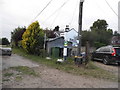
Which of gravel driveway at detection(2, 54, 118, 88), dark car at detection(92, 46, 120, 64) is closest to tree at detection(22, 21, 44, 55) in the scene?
dark car at detection(92, 46, 120, 64)

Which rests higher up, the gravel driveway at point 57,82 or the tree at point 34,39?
the tree at point 34,39

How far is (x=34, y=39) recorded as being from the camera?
50.1 ft

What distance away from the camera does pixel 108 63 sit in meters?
10.6

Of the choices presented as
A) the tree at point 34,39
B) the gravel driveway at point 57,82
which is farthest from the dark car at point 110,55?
the tree at point 34,39

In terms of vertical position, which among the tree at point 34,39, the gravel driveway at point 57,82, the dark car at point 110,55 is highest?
the tree at point 34,39

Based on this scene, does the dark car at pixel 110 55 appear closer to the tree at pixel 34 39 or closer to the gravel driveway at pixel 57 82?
the gravel driveway at pixel 57 82

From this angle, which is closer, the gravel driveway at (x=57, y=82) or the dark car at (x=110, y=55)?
the gravel driveway at (x=57, y=82)

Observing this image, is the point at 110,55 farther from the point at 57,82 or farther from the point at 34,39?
the point at 34,39

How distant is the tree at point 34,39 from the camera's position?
1528cm

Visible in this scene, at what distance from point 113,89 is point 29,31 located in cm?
1297

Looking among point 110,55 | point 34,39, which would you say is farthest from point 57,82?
point 34,39

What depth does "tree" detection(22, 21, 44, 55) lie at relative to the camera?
50.1 feet

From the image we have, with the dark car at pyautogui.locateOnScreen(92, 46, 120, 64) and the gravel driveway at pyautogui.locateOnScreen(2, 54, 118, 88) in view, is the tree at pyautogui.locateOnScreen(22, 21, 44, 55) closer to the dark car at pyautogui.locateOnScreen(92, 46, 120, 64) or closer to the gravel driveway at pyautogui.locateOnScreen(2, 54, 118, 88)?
the dark car at pyautogui.locateOnScreen(92, 46, 120, 64)

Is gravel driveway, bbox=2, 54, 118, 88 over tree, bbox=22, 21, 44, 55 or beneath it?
beneath
